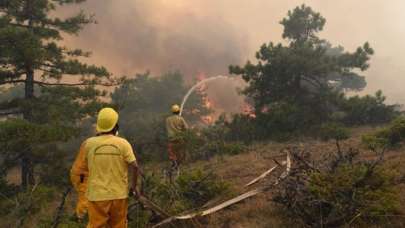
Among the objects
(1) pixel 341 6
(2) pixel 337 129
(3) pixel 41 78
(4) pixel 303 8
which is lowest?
(2) pixel 337 129

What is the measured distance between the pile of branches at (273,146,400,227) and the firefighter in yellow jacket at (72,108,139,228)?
2575 millimetres

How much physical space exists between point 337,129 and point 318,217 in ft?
33.9

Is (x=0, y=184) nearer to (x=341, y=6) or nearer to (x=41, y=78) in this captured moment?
(x=41, y=78)

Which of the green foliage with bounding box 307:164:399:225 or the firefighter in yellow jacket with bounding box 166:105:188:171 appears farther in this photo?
the firefighter in yellow jacket with bounding box 166:105:188:171

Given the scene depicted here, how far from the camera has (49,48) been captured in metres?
14.0

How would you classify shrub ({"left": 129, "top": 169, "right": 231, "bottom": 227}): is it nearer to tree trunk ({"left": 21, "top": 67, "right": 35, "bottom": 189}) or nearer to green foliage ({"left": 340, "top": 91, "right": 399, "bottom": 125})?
tree trunk ({"left": 21, "top": 67, "right": 35, "bottom": 189})

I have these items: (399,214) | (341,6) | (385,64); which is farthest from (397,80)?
(399,214)

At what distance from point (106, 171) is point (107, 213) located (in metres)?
0.46

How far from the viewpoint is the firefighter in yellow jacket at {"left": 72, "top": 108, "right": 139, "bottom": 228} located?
4.34 meters

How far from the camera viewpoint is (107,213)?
440 cm

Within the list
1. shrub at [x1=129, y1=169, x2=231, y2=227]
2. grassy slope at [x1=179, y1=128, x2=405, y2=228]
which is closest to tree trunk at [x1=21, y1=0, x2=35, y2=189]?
grassy slope at [x1=179, y1=128, x2=405, y2=228]

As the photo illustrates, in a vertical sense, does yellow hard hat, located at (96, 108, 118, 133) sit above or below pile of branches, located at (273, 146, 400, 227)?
above

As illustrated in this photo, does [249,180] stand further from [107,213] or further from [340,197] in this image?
[107,213]

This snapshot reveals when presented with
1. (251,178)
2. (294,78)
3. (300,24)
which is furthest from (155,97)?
(251,178)
